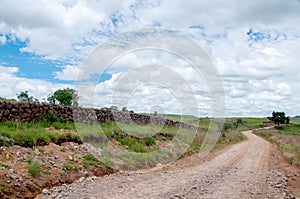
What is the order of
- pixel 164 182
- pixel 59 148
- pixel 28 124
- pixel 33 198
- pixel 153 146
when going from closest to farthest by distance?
pixel 33 198 < pixel 164 182 < pixel 59 148 < pixel 28 124 < pixel 153 146

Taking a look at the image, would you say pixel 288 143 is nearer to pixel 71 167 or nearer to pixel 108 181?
pixel 108 181

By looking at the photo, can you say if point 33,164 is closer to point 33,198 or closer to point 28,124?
point 33,198

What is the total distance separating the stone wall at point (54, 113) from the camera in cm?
1328

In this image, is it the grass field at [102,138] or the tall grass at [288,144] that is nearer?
the grass field at [102,138]

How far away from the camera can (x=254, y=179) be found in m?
12.7

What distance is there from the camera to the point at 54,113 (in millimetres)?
15844

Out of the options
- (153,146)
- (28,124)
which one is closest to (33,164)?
(28,124)

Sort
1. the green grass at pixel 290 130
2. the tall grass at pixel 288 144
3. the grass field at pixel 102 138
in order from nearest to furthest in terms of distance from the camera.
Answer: the grass field at pixel 102 138
the tall grass at pixel 288 144
the green grass at pixel 290 130

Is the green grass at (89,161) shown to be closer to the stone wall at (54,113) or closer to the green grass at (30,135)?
the green grass at (30,135)

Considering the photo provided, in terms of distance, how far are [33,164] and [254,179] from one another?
836 cm

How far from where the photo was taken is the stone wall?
1328cm

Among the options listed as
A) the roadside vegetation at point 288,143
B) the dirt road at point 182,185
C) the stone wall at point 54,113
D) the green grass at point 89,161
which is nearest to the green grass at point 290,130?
the roadside vegetation at point 288,143

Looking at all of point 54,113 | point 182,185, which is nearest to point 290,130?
point 54,113

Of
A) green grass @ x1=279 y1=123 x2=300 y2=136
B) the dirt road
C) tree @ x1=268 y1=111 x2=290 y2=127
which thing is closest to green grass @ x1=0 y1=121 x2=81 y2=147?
the dirt road
